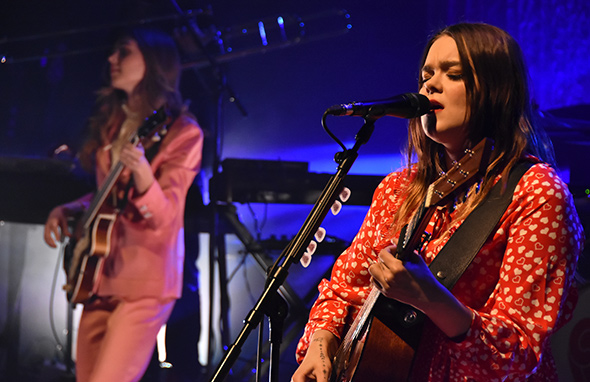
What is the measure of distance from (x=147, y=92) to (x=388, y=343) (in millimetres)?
3082

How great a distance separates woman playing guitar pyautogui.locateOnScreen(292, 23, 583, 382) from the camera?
3.83ft

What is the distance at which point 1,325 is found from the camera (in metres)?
3.82

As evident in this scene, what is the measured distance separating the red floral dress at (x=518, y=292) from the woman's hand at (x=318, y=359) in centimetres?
27

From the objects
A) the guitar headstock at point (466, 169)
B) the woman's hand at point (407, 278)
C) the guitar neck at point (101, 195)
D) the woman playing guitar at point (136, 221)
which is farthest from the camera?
the guitar neck at point (101, 195)

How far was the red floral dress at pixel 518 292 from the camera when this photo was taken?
1171mm

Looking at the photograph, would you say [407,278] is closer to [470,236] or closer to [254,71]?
[470,236]

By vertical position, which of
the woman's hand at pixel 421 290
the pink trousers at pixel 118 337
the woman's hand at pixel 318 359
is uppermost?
the woman's hand at pixel 421 290

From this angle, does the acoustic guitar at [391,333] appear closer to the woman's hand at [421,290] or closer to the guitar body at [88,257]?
the woman's hand at [421,290]

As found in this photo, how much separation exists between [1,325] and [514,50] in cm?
382

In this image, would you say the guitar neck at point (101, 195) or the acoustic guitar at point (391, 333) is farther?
the guitar neck at point (101, 195)

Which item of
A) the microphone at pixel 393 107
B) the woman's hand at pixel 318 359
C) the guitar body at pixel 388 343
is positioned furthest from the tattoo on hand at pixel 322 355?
the microphone at pixel 393 107

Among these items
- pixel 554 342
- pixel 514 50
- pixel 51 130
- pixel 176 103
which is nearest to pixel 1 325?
pixel 51 130

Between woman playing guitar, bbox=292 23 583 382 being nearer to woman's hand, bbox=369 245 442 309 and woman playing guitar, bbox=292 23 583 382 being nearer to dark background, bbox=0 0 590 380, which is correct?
woman's hand, bbox=369 245 442 309

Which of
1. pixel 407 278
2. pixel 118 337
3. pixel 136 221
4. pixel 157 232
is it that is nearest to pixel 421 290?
pixel 407 278
